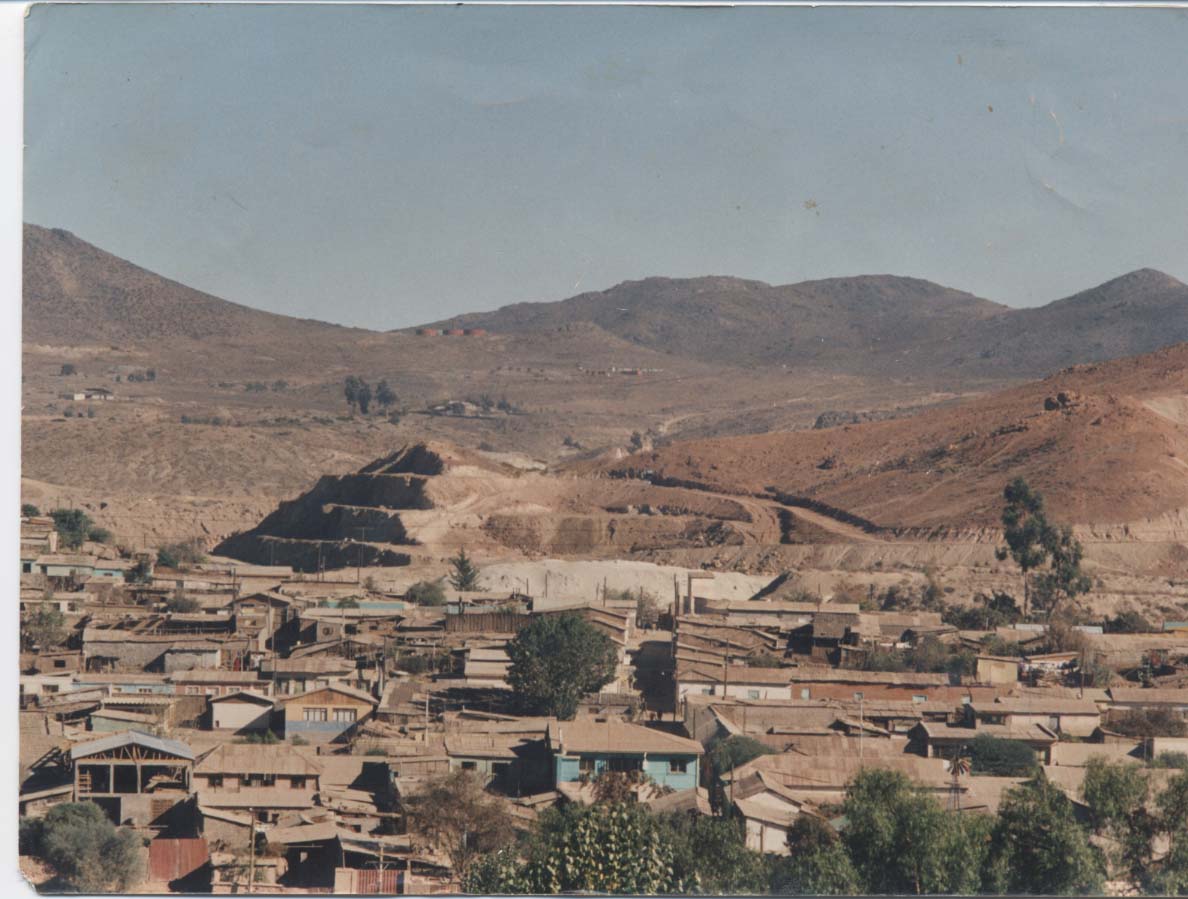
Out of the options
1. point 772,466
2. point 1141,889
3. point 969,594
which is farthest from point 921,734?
point 772,466

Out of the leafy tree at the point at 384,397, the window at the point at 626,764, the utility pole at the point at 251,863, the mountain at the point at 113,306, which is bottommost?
the utility pole at the point at 251,863

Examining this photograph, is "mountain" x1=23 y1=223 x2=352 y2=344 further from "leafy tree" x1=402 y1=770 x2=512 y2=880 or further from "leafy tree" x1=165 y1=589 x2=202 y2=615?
"leafy tree" x1=402 y1=770 x2=512 y2=880

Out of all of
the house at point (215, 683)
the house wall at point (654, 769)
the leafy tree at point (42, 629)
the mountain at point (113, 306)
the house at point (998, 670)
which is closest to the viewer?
the house wall at point (654, 769)

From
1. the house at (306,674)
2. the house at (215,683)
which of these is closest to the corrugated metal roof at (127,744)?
the house at (215,683)

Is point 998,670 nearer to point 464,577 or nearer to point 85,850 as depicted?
point 464,577

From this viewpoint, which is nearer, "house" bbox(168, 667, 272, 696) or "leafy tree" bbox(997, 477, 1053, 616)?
"house" bbox(168, 667, 272, 696)

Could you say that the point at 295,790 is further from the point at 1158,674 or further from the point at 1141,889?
the point at 1158,674

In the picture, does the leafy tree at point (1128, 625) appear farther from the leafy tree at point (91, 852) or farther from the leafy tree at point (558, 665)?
the leafy tree at point (91, 852)

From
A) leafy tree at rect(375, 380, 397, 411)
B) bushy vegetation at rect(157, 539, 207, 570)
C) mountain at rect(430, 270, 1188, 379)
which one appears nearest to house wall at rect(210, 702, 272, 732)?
bushy vegetation at rect(157, 539, 207, 570)
